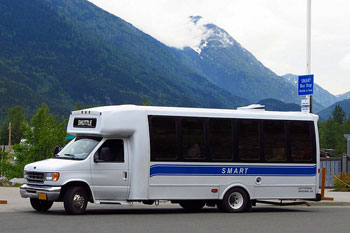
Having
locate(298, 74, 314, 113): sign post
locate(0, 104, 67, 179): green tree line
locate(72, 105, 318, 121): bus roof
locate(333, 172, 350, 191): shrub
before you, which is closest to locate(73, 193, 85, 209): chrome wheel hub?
locate(72, 105, 318, 121): bus roof

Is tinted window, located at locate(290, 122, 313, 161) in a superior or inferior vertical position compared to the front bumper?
superior

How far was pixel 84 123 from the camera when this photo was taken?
1695 centimetres

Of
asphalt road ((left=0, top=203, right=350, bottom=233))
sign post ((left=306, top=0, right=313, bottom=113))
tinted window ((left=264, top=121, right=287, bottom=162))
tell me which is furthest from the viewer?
sign post ((left=306, top=0, right=313, bottom=113))

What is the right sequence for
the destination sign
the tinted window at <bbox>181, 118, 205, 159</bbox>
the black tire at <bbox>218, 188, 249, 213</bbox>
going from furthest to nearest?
1. the black tire at <bbox>218, 188, 249, 213</bbox>
2. the tinted window at <bbox>181, 118, 205, 159</bbox>
3. the destination sign

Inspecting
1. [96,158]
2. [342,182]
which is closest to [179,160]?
[96,158]

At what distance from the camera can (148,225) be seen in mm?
13953

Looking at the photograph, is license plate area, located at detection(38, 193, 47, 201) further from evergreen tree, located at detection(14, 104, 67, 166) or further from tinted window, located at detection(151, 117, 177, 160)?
evergreen tree, located at detection(14, 104, 67, 166)

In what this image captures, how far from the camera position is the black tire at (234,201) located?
711 inches

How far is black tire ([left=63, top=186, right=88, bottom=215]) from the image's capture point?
1577 cm

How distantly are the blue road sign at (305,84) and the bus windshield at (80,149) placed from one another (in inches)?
382

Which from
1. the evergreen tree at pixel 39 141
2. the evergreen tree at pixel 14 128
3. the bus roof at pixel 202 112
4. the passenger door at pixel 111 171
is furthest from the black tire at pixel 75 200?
the evergreen tree at pixel 14 128

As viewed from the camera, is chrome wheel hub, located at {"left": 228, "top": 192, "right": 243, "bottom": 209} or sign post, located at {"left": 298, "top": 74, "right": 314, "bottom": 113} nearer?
chrome wheel hub, located at {"left": 228, "top": 192, "right": 243, "bottom": 209}

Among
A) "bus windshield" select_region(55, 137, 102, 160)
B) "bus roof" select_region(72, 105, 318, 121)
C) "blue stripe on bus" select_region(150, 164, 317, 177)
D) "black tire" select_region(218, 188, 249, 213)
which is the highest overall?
"bus roof" select_region(72, 105, 318, 121)

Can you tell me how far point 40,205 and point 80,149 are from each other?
1.82m
